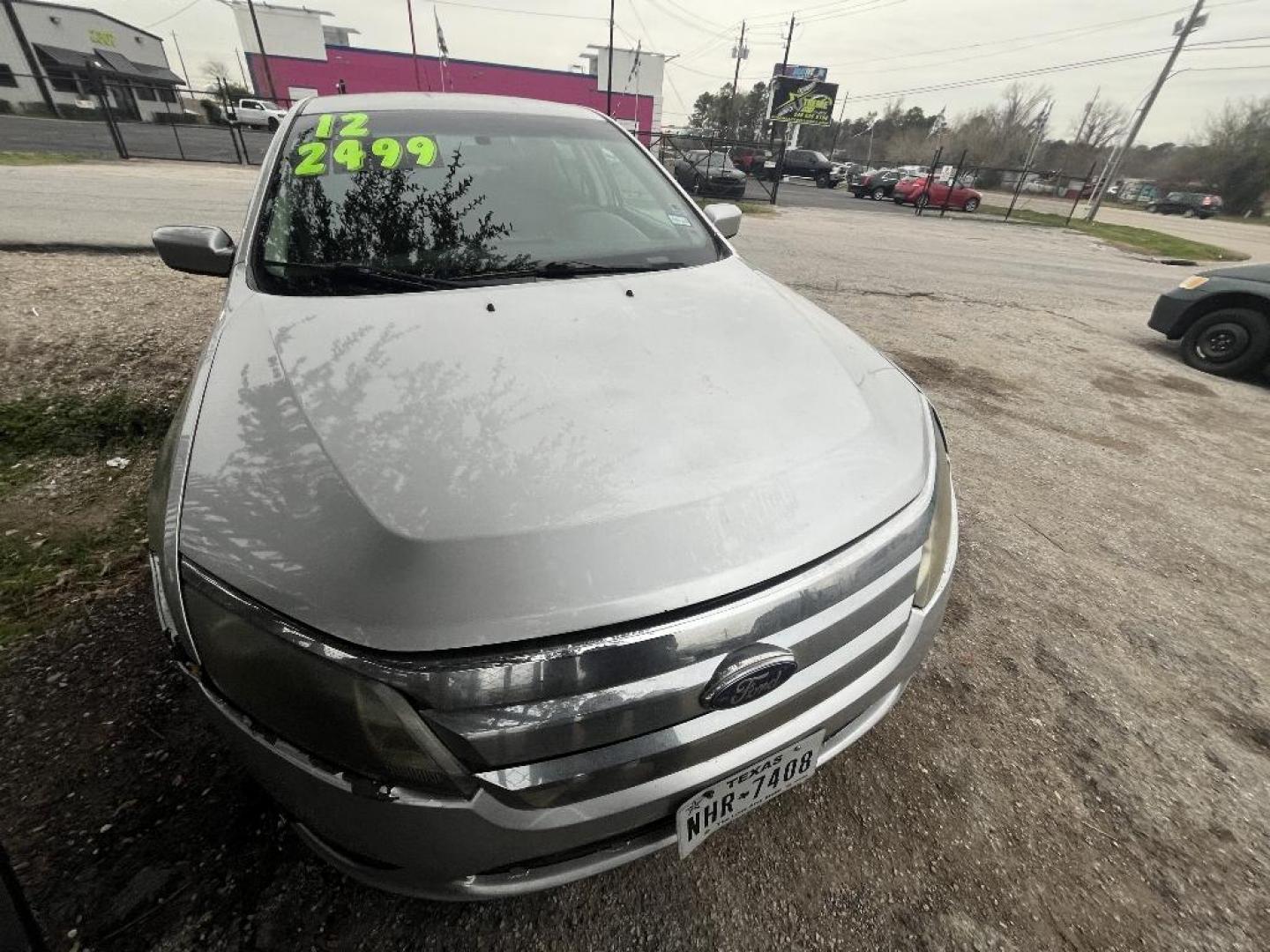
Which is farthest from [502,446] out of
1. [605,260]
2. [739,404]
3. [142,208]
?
[142,208]

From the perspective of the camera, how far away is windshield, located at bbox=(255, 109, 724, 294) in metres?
1.77

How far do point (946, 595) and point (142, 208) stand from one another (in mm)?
10132

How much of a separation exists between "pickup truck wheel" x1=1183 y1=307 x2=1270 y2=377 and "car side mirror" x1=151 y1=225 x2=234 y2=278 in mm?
7291

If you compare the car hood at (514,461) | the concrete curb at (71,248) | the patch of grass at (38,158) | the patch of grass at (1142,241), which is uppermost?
the car hood at (514,461)

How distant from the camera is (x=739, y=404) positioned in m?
1.35

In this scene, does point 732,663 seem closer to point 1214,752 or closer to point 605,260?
point 605,260

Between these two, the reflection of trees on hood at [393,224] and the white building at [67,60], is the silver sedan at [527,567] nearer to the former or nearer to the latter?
the reflection of trees on hood at [393,224]

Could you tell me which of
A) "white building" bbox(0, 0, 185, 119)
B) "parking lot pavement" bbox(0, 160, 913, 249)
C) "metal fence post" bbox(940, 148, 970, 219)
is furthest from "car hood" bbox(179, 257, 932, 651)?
"white building" bbox(0, 0, 185, 119)

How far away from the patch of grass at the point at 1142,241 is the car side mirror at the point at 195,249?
1895 cm

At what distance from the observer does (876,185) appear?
24344 millimetres

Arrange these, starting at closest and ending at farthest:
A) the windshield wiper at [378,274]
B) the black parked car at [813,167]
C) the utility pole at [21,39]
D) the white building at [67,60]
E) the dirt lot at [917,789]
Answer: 1. the dirt lot at [917,789]
2. the windshield wiper at [378,274]
3. the black parked car at [813,167]
4. the white building at [67,60]
5. the utility pole at [21,39]

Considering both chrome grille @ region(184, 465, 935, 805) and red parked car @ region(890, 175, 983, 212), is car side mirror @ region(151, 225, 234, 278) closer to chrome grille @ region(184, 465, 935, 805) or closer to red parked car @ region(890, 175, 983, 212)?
chrome grille @ region(184, 465, 935, 805)

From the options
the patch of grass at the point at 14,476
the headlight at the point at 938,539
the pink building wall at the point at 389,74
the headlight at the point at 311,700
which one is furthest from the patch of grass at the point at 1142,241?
the pink building wall at the point at 389,74

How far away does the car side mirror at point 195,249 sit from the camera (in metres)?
2.09
